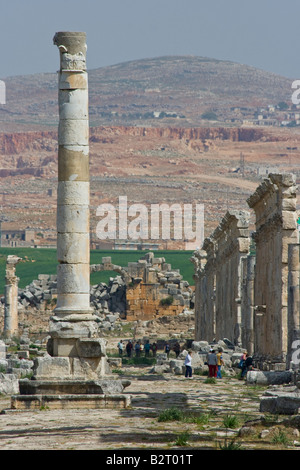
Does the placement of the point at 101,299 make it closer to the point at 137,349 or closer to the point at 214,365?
the point at 137,349

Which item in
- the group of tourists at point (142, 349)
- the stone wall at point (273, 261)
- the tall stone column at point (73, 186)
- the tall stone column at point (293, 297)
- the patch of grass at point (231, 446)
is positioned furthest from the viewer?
the group of tourists at point (142, 349)

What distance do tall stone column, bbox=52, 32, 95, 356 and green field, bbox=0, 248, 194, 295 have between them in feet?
175

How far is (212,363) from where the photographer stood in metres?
26.9

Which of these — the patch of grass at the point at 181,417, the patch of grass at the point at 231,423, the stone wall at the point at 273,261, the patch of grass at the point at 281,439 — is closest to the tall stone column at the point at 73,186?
the patch of grass at the point at 181,417

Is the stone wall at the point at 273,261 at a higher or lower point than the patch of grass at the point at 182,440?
higher

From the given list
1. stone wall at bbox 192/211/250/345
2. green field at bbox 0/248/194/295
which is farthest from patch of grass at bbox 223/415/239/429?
green field at bbox 0/248/194/295

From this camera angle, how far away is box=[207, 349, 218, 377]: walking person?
26.8 meters

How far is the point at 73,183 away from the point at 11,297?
31.0 m

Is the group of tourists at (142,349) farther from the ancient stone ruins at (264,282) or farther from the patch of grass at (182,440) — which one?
the patch of grass at (182,440)

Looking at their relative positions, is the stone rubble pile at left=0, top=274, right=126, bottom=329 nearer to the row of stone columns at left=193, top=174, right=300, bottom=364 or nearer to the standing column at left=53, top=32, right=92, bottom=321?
the row of stone columns at left=193, top=174, right=300, bottom=364

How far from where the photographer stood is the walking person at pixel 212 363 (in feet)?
87.8

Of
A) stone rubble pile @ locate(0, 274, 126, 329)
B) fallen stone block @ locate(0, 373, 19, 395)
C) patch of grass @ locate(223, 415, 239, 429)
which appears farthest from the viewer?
stone rubble pile @ locate(0, 274, 126, 329)

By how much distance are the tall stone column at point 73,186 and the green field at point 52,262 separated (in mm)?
53386
